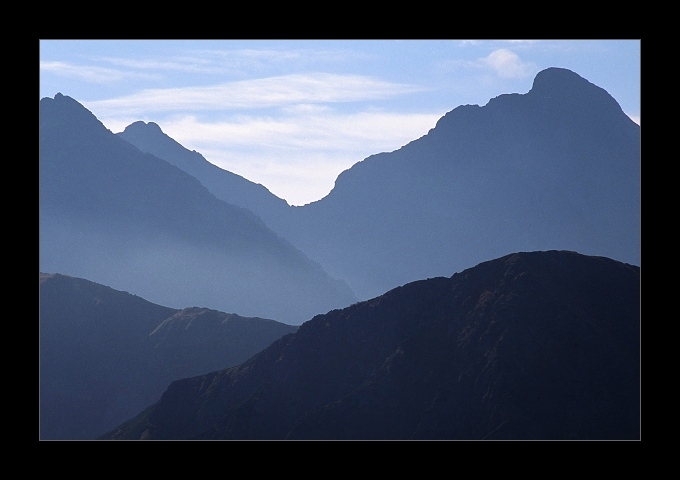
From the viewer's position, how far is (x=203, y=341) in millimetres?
77688

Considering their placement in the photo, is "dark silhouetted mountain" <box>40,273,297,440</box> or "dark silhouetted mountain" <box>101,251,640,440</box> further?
"dark silhouetted mountain" <box>40,273,297,440</box>

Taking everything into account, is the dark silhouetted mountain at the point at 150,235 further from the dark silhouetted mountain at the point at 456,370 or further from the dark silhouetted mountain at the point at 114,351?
the dark silhouetted mountain at the point at 456,370

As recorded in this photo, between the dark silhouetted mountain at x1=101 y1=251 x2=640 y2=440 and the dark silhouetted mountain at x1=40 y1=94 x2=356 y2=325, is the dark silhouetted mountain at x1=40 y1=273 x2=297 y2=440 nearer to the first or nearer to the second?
the dark silhouetted mountain at x1=101 y1=251 x2=640 y2=440

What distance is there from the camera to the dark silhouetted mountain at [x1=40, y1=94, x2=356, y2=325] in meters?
174

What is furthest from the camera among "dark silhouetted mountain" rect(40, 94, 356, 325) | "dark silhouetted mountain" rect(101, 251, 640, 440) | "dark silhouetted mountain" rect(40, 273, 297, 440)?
"dark silhouetted mountain" rect(40, 94, 356, 325)

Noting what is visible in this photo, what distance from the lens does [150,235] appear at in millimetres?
182000

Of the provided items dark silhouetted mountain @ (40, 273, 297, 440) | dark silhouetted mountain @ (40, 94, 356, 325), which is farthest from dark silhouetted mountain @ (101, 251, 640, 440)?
dark silhouetted mountain @ (40, 94, 356, 325)

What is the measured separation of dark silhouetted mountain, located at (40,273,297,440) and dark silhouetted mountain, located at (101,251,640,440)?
26114 mm

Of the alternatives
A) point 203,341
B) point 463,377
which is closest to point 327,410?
point 463,377

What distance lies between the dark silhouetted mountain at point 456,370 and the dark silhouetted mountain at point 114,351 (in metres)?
26.1
